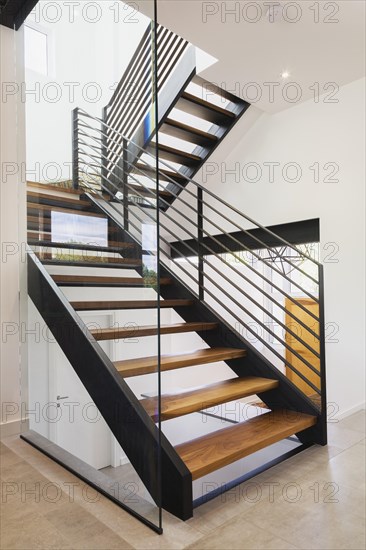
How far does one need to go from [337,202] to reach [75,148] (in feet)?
6.97

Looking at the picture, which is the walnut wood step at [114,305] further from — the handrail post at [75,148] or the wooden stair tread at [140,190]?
the handrail post at [75,148]

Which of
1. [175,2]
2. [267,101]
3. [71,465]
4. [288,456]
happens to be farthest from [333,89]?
[71,465]

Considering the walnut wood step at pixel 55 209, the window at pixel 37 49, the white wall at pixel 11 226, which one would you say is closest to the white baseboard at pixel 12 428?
the white wall at pixel 11 226

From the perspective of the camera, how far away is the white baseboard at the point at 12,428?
246 cm

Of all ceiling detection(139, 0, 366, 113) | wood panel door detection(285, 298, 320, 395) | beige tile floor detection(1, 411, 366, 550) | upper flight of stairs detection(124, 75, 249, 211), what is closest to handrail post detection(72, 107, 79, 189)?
ceiling detection(139, 0, 366, 113)

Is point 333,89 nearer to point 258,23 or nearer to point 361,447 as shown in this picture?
point 258,23

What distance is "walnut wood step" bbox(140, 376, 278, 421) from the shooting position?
1.84 metres

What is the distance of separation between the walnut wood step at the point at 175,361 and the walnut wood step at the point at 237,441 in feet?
1.31

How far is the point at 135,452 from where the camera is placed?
167 cm

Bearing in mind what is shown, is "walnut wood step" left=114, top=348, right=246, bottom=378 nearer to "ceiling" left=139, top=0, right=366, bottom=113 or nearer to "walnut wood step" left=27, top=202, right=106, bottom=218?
"walnut wood step" left=27, top=202, right=106, bottom=218

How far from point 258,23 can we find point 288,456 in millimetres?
2549

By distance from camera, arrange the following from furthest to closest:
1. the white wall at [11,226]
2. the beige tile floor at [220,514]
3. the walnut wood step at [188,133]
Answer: the walnut wood step at [188,133] → the white wall at [11,226] → the beige tile floor at [220,514]

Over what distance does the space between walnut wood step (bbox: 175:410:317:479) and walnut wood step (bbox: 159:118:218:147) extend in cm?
249

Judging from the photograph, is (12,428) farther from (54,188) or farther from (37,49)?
(37,49)
